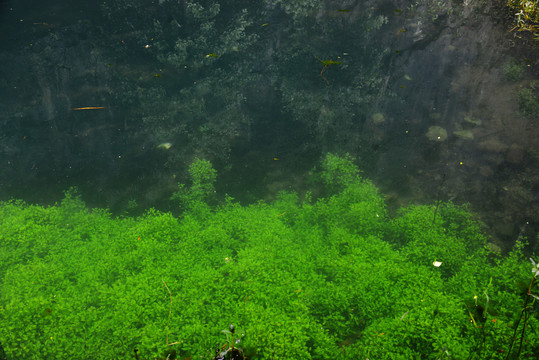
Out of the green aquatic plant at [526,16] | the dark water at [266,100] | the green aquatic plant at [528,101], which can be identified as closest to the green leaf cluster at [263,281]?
the dark water at [266,100]

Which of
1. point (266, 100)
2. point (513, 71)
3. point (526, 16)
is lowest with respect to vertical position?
point (266, 100)

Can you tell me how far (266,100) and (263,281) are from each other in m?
3.05

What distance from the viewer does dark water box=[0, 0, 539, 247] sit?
14.0ft

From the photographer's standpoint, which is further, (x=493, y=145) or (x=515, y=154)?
(x=493, y=145)

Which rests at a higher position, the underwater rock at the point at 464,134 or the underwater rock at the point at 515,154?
the underwater rock at the point at 464,134

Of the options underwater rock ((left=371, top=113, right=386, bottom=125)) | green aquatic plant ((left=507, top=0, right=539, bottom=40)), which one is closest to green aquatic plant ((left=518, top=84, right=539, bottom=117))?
green aquatic plant ((left=507, top=0, right=539, bottom=40))

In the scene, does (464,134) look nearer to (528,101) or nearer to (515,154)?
(515,154)

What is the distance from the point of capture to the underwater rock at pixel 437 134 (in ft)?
14.9

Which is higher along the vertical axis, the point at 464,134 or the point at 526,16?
the point at 526,16

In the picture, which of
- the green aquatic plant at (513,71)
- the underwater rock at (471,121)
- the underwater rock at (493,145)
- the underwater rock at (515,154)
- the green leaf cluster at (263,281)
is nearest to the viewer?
the green leaf cluster at (263,281)

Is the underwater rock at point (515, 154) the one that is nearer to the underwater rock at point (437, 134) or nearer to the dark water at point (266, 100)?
the dark water at point (266, 100)

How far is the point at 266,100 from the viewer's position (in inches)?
203

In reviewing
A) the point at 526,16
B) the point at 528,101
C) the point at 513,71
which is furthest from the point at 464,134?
the point at 526,16

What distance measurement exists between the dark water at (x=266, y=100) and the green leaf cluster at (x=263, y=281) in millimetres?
467
